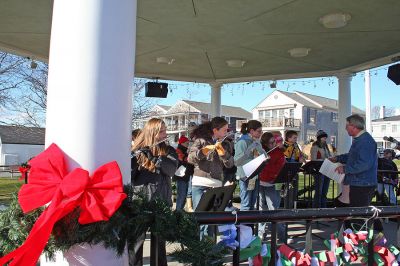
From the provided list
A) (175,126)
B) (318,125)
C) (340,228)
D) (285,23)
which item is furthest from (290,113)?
(340,228)

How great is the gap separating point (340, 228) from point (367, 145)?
137 inches

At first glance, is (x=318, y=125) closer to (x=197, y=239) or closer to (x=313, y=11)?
(x=313, y=11)

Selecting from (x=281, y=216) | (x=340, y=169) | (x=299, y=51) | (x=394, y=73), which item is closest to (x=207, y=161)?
(x=340, y=169)

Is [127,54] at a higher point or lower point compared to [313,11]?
lower

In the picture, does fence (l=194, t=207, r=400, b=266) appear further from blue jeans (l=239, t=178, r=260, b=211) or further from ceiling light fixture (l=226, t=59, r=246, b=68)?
ceiling light fixture (l=226, t=59, r=246, b=68)

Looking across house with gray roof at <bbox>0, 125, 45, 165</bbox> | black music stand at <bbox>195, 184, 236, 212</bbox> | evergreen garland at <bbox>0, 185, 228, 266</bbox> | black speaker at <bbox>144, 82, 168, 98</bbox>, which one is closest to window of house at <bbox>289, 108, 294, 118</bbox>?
house with gray roof at <bbox>0, 125, 45, 165</bbox>

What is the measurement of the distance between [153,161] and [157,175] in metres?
0.18

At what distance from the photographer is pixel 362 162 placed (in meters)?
5.26

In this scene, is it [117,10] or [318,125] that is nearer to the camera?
[117,10]

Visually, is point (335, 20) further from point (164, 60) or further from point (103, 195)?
point (103, 195)

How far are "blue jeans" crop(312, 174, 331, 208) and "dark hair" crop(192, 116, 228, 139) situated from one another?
10.3 feet

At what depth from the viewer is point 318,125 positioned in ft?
181

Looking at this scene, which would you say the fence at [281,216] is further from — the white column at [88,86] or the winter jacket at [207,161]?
the winter jacket at [207,161]

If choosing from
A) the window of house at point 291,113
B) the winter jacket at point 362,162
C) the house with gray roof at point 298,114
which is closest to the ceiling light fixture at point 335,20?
the winter jacket at point 362,162
